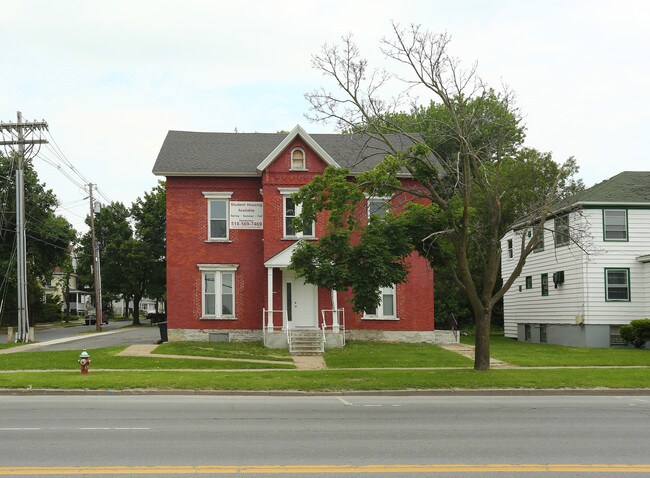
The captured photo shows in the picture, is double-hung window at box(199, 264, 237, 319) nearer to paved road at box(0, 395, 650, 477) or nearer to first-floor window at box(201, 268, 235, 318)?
first-floor window at box(201, 268, 235, 318)

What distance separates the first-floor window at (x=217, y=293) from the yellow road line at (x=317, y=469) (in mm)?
23095

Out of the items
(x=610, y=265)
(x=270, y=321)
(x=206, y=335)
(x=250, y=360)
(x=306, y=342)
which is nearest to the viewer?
(x=250, y=360)

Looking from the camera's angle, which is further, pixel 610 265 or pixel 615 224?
pixel 615 224

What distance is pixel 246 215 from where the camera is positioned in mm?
32062

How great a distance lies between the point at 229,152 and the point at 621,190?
18.1 meters

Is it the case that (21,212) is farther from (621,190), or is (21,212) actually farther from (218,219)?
(621,190)

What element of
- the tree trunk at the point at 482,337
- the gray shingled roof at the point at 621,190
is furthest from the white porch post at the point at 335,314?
the gray shingled roof at the point at 621,190

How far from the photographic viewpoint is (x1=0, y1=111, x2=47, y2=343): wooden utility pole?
3359 centimetres

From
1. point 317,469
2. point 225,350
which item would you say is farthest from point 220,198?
point 317,469

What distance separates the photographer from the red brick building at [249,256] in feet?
103

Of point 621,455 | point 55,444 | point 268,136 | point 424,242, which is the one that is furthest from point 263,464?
point 268,136

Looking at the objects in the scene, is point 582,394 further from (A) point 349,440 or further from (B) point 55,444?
(B) point 55,444

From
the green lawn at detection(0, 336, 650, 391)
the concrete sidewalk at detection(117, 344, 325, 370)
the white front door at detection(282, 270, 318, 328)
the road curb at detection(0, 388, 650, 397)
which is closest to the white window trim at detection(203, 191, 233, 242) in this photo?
the white front door at detection(282, 270, 318, 328)

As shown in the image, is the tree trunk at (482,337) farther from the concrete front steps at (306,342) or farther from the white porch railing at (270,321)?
the white porch railing at (270,321)
